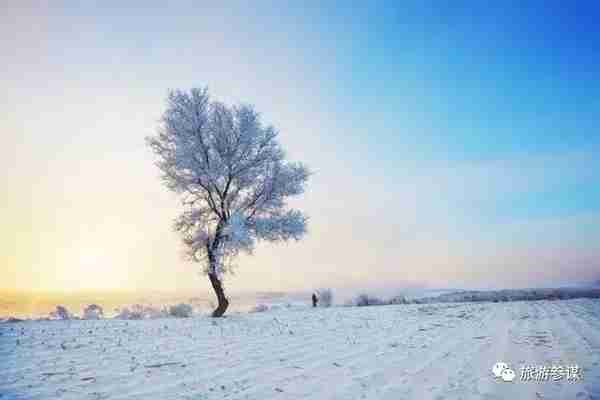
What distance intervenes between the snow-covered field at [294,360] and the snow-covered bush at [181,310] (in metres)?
6.84

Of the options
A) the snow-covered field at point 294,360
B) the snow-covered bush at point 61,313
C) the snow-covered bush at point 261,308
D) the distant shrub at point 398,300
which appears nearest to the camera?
the snow-covered field at point 294,360

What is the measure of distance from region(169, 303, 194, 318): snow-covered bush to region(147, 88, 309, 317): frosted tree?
2428 millimetres

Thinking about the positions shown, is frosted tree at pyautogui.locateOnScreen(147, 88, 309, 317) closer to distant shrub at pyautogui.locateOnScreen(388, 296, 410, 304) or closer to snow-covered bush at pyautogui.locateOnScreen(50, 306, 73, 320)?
snow-covered bush at pyautogui.locateOnScreen(50, 306, 73, 320)

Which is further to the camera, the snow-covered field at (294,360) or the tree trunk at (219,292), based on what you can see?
the tree trunk at (219,292)

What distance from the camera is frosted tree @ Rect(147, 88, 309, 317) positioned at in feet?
59.4

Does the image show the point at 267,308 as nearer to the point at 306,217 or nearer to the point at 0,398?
the point at 306,217

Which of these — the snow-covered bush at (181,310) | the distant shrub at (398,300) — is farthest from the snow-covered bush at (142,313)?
the distant shrub at (398,300)

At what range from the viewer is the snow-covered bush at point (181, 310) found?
1928 centimetres

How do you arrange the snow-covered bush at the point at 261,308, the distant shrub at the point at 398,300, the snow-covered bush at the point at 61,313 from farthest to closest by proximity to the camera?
the distant shrub at the point at 398,300 → the snow-covered bush at the point at 261,308 → the snow-covered bush at the point at 61,313

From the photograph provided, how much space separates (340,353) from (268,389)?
3.05 m

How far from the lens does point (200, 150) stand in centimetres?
1838

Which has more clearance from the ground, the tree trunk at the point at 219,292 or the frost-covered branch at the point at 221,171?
the frost-covered branch at the point at 221,171

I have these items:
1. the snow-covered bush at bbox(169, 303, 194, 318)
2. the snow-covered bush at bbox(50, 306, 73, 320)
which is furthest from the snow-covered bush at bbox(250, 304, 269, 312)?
the snow-covered bush at bbox(50, 306, 73, 320)

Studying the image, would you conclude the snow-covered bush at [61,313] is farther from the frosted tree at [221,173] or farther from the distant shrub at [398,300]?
the distant shrub at [398,300]
